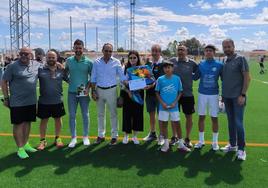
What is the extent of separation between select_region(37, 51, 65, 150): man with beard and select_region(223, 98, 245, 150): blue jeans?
325 centimetres

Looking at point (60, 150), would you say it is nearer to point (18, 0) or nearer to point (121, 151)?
point (121, 151)

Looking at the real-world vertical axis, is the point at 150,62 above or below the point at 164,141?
above

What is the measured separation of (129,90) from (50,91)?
1.56m

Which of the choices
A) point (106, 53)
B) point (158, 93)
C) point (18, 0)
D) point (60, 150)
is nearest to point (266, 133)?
point (158, 93)

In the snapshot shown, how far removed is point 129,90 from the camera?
657cm

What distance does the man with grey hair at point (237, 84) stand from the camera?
570cm

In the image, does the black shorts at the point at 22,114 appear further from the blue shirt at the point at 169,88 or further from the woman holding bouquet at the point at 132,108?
the blue shirt at the point at 169,88

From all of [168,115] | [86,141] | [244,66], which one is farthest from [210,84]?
[86,141]

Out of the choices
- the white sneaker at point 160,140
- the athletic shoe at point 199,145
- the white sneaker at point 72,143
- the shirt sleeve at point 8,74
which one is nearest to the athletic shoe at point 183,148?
the athletic shoe at point 199,145

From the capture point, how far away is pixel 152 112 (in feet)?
23.5

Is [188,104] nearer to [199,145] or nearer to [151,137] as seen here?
[199,145]

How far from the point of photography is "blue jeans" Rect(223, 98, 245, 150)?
5.81m

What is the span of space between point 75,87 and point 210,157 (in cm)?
295

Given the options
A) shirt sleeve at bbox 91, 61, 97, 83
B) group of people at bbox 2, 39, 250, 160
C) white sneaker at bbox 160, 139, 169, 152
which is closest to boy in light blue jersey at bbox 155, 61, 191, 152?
group of people at bbox 2, 39, 250, 160
